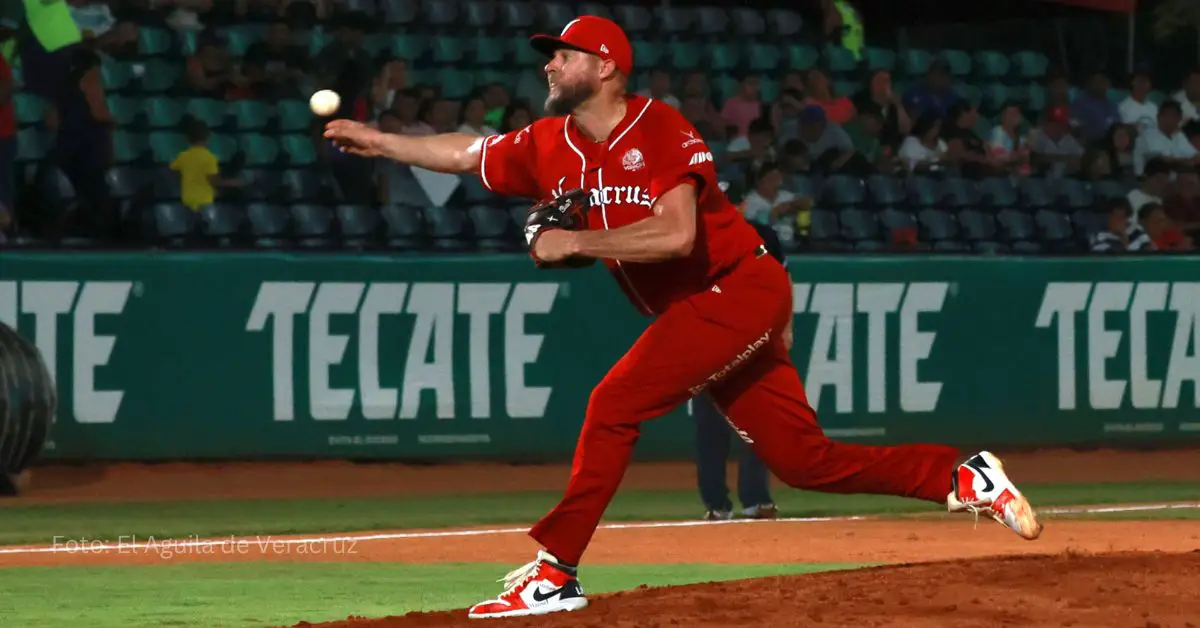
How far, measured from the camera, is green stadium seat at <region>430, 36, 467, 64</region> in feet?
57.0

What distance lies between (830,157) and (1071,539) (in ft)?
25.4

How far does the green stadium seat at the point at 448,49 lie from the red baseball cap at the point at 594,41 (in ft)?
36.6

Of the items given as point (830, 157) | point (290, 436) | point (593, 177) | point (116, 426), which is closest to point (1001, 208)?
point (830, 157)

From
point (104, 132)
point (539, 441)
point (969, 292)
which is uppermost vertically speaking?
point (104, 132)

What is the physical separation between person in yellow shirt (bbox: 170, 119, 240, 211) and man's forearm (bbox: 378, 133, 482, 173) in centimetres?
867

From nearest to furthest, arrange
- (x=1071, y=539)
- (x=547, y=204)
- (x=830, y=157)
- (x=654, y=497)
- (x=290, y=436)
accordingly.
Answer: (x=547, y=204) < (x=1071, y=539) < (x=654, y=497) < (x=290, y=436) < (x=830, y=157)

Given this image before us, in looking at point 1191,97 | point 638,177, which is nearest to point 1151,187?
point 1191,97

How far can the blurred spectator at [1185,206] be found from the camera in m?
18.0

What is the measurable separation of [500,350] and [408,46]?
4.00 meters

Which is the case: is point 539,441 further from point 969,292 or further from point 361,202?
point 969,292

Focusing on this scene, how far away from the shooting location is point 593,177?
633 cm

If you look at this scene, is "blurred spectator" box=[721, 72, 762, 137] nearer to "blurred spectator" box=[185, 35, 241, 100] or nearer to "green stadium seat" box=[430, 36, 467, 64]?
"green stadium seat" box=[430, 36, 467, 64]

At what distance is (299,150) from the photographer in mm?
15977

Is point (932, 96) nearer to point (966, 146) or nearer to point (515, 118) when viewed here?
point (966, 146)
